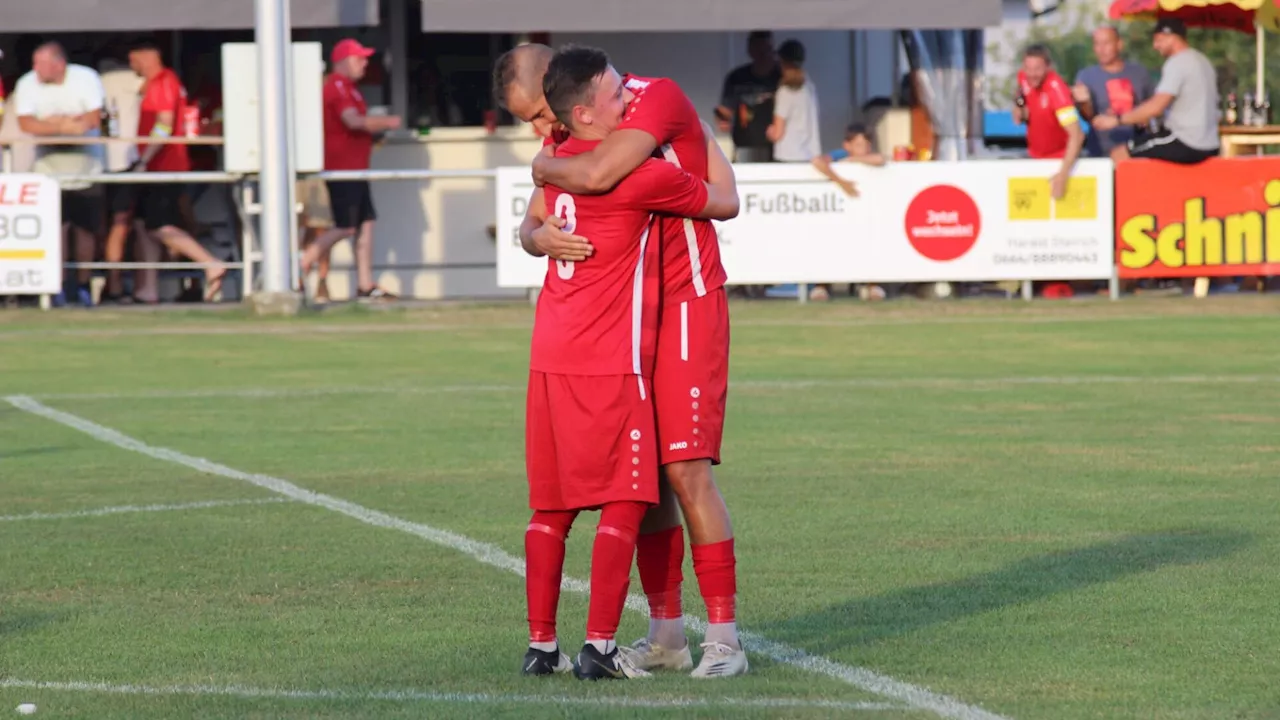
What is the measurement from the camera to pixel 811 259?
67.5 ft

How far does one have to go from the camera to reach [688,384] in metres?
5.99

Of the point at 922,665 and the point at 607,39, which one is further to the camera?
the point at 607,39

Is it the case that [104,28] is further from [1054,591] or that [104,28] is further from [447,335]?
[1054,591]

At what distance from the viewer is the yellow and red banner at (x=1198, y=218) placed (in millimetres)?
20406

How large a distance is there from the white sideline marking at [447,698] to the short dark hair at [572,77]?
1548mm

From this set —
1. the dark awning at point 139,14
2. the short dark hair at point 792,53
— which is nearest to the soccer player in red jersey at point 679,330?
the dark awning at point 139,14

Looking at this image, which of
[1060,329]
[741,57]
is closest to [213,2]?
[741,57]

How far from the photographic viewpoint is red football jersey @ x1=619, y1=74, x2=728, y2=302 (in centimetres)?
594

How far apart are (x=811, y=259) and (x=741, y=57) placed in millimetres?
4548

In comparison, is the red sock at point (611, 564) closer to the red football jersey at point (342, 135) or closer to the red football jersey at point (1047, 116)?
the red football jersey at point (1047, 116)

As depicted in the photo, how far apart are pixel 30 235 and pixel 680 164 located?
15.1m

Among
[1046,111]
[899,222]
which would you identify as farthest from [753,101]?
[1046,111]

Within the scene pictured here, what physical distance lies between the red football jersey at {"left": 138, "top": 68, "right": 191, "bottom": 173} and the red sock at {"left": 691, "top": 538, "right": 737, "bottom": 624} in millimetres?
16122

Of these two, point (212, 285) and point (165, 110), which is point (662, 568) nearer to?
point (165, 110)
